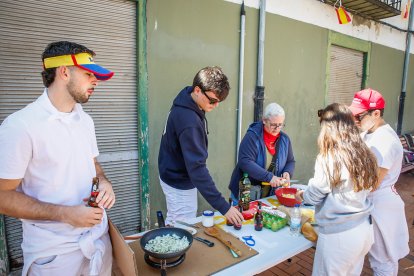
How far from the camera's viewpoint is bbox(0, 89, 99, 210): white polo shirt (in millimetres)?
1374

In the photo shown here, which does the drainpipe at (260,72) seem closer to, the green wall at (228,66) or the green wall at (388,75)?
the green wall at (228,66)

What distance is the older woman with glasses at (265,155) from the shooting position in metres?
2.90

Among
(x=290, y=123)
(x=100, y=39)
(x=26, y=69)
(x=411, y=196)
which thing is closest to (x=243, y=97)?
(x=290, y=123)

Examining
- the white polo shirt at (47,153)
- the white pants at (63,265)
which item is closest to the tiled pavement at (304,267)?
the white pants at (63,265)

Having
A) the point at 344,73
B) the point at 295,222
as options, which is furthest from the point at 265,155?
the point at 344,73

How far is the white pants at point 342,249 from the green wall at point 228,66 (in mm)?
2442

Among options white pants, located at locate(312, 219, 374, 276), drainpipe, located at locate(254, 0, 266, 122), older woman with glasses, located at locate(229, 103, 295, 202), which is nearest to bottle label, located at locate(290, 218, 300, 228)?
white pants, located at locate(312, 219, 374, 276)

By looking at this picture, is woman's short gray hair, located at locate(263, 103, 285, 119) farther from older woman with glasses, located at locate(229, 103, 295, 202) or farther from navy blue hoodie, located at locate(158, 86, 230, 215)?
navy blue hoodie, located at locate(158, 86, 230, 215)

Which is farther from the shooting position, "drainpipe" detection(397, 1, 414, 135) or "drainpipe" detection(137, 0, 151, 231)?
"drainpipe" detection(397, 1, 414, 135)

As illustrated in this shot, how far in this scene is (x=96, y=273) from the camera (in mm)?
1454

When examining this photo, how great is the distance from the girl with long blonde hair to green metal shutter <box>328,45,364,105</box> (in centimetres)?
491

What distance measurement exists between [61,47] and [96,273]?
129 centimetres

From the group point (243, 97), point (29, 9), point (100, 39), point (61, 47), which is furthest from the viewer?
point (243, 97)

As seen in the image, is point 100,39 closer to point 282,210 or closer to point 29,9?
point 29,9
